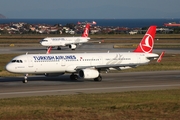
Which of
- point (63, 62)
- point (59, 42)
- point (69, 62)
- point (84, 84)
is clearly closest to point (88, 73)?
point (84, 84)

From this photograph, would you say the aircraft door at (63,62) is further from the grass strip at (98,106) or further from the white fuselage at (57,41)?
the white fuselage at (57,41)

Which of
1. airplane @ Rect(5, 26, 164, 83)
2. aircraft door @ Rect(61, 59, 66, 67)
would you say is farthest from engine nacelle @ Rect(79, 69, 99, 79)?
aircraft door @ Rect(61, 59, 66, 67)

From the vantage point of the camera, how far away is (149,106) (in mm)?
28203

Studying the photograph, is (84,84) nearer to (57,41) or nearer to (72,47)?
(72,47)

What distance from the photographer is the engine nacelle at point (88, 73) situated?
4252 centimetres

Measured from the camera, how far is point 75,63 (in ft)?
146

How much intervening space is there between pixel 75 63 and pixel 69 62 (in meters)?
0.69

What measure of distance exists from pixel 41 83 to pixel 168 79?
42.3 ft

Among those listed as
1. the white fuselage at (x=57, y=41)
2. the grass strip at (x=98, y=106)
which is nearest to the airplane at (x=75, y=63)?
the grass strip at (x=98, y=106)

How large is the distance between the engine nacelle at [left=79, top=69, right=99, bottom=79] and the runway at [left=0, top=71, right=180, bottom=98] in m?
0.69

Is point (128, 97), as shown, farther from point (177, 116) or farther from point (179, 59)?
point (179, 59)

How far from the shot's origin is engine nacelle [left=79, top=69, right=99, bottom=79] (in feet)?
139

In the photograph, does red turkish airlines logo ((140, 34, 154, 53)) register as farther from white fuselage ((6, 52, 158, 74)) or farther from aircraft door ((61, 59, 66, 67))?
aircraft door ((61, 59, 66, 67))

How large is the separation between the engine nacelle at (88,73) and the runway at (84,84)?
27.3 inches
